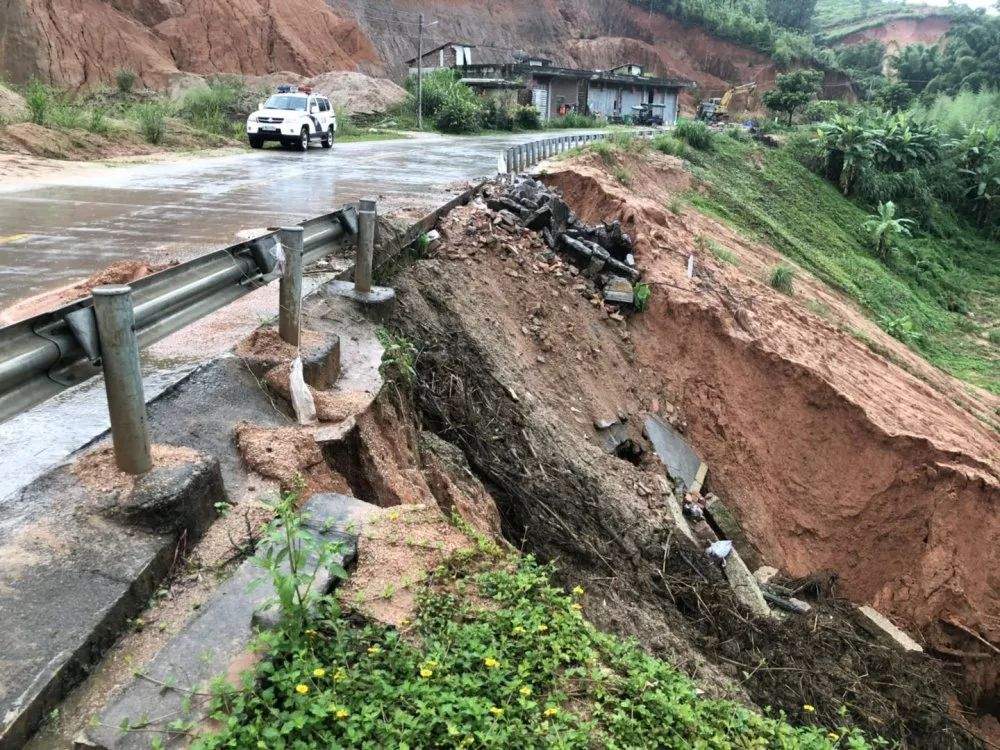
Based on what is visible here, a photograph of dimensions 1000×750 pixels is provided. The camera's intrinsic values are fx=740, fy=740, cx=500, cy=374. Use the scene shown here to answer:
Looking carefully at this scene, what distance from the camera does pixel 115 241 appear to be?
26.8 feet

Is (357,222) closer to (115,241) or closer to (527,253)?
(115,241)

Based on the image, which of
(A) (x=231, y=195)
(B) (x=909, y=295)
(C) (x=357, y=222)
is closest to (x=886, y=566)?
(C) (x=357, y=222)

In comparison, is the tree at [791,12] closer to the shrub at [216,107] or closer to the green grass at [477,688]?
the shrub at [216,107]

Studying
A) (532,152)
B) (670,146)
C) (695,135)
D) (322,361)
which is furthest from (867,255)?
(322,361)

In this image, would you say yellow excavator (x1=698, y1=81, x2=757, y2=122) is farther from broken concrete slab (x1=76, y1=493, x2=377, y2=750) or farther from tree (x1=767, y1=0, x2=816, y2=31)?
broken concrete slab (x1=76, y1=493, x2=377, y2=750)

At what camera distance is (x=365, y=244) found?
19.8 ft

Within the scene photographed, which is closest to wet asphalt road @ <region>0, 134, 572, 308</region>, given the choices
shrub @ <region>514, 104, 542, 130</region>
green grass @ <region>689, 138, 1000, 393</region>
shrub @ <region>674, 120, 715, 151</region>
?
green grass @ <region>689, 138, 1000, 393</region>

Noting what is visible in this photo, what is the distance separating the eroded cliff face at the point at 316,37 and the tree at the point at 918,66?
37.5 ft

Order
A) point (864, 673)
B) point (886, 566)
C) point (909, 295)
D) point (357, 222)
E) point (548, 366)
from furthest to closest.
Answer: point (909, 295) → point (886, 566) → point (548, 366) → point (864, 673) → point (357, 222)

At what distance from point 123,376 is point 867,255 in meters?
25.6

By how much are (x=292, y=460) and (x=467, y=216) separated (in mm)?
7045

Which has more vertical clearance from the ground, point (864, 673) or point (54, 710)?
point (54, 710)

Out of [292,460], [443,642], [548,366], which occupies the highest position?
[292,460]

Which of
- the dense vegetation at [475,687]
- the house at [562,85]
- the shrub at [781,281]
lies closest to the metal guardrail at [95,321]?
the dense vegetation at [475,687]
